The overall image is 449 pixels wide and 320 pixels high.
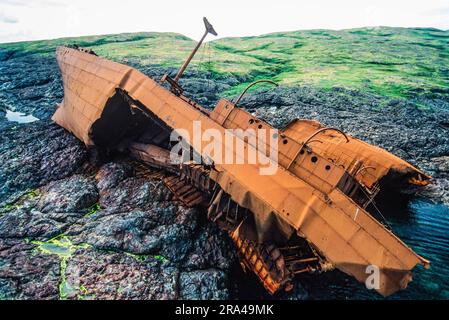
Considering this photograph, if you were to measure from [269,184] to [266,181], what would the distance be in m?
0.15

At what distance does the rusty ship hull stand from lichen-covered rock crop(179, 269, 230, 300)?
1.14 metres

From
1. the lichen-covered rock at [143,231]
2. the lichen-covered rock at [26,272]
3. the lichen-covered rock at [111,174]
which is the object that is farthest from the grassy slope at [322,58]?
the lichen-covered rock at [26,272]

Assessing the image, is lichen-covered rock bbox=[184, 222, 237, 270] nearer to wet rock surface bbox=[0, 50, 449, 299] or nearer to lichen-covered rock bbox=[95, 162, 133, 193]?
wet rock surface bbox=[0, 50, 449, 299]

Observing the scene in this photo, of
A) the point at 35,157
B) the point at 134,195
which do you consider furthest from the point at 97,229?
the point at 35,157

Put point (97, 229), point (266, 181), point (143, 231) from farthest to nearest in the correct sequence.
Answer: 1. point (143, 231)
2. point (97, 229)
3. point (266, 181)

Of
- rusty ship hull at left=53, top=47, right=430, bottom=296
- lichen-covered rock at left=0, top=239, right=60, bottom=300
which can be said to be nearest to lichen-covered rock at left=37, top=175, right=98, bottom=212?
lichen-covered rock at left=0, top=239, right=60, bottom=300

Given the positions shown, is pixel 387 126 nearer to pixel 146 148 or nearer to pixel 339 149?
pixel 339 149

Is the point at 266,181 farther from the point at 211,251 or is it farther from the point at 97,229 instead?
the point at 97,229

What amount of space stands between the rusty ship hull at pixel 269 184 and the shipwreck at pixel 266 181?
0.03 m

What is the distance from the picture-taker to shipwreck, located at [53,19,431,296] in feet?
26.3

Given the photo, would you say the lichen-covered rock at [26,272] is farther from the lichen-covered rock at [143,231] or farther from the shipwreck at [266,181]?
the shipwreck at [266,181]

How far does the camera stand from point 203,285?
A: 9164 mm

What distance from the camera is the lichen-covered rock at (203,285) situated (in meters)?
8.85
